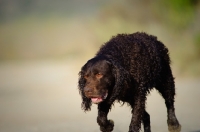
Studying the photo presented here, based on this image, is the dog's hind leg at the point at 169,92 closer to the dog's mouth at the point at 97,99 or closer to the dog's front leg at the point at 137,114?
the dog's front leg at the point at 137,114

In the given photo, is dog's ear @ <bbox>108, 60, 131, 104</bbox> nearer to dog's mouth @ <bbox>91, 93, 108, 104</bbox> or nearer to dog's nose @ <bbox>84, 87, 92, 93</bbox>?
dog's mouth @ <bbox>91, 93, 108, 104</bbox>

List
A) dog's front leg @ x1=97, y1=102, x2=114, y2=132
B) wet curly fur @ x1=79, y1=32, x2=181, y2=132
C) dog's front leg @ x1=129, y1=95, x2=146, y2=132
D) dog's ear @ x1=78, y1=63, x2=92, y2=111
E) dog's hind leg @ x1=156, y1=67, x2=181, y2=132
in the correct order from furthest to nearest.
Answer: dog's hind leg @ x1=156, y1=67, x2=181, y2=132, dog's front leg @ x1=97, y1=102, x2=114, y2=132, dog's front leg @ x1=129, y1=95, x2=146, y2=132, dog's ear @ x1=78, y1=63, x2=92, y2=111, wet curly fur @ x1=79, y1=32, x2=181, y2=132

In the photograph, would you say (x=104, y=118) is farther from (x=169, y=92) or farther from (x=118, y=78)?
(x=169, y=92)

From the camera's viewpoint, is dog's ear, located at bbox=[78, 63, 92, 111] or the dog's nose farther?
dog's ear, located at bbox=[78, 63, 92, 111]

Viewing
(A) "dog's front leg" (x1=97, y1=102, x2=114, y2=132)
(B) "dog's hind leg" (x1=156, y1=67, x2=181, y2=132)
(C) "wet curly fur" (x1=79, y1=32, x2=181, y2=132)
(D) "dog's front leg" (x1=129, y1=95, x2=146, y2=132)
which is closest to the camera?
(C) "wet curly fur" (x1=79, y1=32, x2=181, y2=132)

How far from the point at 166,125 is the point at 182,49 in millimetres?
1594

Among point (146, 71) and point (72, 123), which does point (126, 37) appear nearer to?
point (146, 71)

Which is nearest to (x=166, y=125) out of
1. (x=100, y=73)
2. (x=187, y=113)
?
(x=187, y=113)

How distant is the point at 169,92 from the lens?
6016 millimetres

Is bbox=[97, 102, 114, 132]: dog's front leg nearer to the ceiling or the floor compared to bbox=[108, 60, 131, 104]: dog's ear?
nearer to the floor

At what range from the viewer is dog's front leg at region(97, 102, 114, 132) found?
518 cm

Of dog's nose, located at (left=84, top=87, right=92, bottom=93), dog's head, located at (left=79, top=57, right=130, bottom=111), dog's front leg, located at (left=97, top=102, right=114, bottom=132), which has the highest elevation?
dog's head, located at (left=79, top=57, right=130, bottom=111)

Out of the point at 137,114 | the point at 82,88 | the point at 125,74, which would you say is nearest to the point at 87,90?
the point at 82,88

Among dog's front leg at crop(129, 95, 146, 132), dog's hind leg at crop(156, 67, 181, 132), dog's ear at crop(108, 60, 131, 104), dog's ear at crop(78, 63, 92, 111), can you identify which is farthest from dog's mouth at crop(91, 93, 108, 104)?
dog's hind leg at crop(156, 67, 181, 132)
